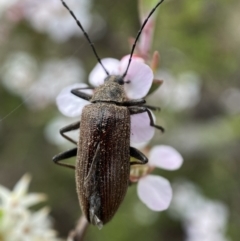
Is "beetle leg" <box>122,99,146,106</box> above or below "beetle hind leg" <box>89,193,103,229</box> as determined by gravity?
above

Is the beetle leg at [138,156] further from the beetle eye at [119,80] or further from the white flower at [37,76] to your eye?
the white flower at [37,76]

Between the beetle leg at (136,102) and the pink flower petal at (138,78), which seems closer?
the pink flower petal at (138,78)

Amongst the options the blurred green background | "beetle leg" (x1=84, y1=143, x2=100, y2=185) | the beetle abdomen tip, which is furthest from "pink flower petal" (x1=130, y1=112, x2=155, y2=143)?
the blurred green background

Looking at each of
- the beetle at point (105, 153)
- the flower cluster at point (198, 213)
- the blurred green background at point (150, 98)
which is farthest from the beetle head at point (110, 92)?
the flower cluster at point (198, 213)

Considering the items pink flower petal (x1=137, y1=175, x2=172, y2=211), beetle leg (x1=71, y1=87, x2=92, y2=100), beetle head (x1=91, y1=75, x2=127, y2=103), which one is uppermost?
beetle head (x1=91, y1=75, x2=127, y2=103)

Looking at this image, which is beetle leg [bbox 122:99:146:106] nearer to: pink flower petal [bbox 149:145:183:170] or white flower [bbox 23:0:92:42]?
pink flower petal [bbox 149:145:183:170]

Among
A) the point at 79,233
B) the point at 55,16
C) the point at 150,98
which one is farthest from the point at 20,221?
the point at 150,98

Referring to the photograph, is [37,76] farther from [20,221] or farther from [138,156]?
[138,156]
